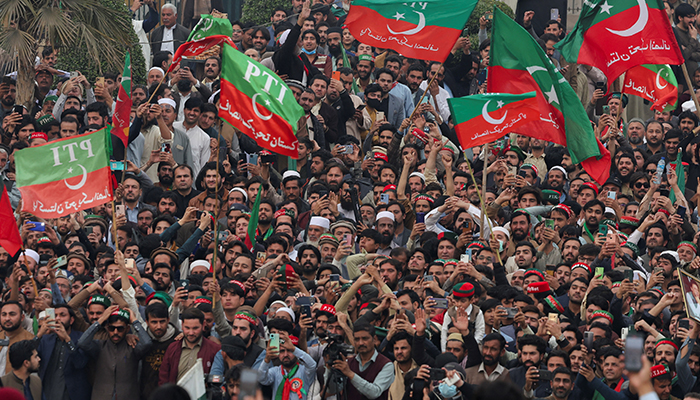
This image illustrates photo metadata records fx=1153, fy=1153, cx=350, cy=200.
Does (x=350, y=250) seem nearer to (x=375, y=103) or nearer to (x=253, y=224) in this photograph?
(x=253, y=224)

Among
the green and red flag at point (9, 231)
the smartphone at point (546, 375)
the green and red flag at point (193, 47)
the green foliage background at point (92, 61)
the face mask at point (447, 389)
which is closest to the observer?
the face mask at point (447, 389)

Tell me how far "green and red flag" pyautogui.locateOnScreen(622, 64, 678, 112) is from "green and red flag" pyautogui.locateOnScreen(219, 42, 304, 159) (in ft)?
15.1

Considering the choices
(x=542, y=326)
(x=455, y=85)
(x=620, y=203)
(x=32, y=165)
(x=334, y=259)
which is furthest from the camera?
(x=455, y=85)

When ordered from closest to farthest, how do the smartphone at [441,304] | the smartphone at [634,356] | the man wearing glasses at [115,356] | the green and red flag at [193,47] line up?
the smartphone at [634,356]
the man wearing glasses at [115,356]
the smartphone at [441,304]
the green and red flag at [193,47]

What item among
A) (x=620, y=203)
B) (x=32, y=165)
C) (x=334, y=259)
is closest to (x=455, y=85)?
(x=620, y=203)

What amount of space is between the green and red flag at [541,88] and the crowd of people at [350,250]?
3.29 ft

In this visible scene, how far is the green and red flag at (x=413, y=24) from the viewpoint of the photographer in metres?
14.9

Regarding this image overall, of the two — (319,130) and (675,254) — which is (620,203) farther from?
(319,130)

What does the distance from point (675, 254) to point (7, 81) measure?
9.99 m

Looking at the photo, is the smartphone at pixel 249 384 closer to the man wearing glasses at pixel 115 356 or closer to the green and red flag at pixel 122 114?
the man wearing glasses at pixel 115 356

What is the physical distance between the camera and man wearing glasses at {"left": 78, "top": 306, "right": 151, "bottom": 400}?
11.3 m

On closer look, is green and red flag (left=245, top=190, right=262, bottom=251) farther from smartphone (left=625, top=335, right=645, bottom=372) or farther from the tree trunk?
→ smartphone (left=625, top=335, right=645, bottom=372)

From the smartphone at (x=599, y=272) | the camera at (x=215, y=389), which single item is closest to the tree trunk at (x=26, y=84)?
the camera at (x=215, y=389)

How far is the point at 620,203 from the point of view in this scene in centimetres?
1512
